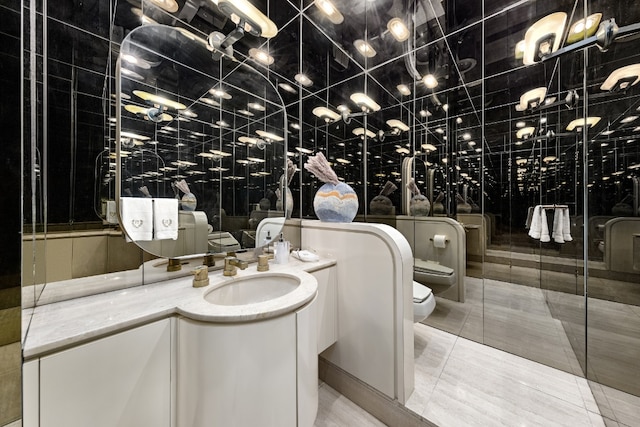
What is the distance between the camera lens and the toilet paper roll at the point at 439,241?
7.16 feet

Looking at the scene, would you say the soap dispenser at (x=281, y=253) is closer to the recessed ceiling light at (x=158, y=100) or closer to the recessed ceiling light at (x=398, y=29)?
the recessed ceiling light at (x=158, y=100)

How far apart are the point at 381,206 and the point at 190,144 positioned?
189 cm

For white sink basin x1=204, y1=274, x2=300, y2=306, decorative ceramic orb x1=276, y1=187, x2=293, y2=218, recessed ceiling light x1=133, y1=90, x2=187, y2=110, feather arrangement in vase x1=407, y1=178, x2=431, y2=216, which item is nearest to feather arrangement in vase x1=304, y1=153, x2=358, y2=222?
decorative ceramic orb x1=276, y1=187, x2=293, y2=218

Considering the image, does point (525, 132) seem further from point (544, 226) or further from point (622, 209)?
point (622, 209)

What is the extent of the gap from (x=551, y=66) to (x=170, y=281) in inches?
130

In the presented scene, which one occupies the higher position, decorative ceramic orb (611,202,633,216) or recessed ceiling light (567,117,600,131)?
recessed ceiling light (567,117,600,131)

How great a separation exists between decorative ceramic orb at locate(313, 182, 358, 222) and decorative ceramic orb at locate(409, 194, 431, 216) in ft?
3.44

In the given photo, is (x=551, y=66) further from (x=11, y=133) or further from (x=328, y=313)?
(x=11, y=133)

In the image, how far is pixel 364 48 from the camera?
7.22 feet

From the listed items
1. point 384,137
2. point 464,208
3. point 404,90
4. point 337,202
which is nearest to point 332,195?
point 337,202

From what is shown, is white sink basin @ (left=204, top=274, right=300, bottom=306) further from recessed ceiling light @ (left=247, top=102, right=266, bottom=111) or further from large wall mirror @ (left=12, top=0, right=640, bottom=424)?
recessed ceiling light @ (left=247, top=102, right=266, bottom=111)

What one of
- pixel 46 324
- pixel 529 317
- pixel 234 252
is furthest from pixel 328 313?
pixel 529 317

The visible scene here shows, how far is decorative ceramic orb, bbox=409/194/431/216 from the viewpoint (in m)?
2.29

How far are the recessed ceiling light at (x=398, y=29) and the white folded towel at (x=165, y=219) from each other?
97.4 inches
